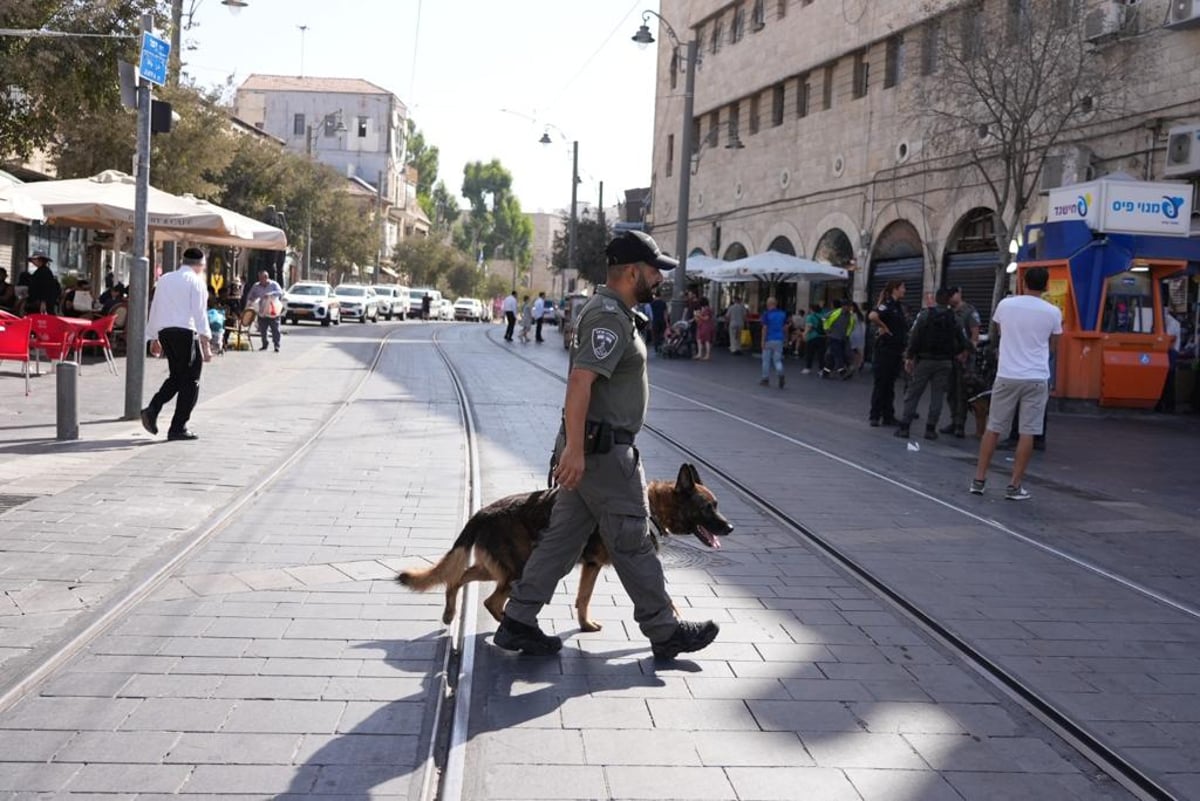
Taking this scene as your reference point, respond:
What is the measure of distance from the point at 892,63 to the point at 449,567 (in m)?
29.7

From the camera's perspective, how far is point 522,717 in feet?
14.3

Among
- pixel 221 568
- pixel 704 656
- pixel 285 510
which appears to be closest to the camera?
pixel 704 656

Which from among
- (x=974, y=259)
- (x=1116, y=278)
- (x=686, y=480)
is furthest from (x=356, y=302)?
(x=686, y=480)

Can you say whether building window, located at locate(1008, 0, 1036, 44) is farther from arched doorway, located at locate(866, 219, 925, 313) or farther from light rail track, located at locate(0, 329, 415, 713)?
light rail track, located at locate(0, 329, 415, 713)

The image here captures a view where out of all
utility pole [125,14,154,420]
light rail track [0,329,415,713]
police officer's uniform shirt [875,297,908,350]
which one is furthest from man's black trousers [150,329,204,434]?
police officer's uniform shirt [875,297,908,350]

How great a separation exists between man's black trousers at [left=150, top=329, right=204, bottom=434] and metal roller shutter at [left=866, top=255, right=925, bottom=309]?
21520mm

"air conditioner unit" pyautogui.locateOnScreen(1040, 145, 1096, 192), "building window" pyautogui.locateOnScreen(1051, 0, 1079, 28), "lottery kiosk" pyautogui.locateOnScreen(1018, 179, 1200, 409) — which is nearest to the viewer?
"lottery kiosk" pyautogui.locateOnScreen(1018, 179, 1200, 409)

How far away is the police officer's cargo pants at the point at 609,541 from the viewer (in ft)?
15.6

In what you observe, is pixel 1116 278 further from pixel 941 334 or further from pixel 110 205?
pixel 110 205

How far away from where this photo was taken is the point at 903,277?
31.5m

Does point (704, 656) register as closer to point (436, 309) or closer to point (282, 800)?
point (282, 800)

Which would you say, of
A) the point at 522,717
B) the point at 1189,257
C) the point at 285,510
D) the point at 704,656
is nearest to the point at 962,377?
the point at 1189,257

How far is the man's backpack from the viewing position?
1380cm

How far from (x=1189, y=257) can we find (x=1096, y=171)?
4.73 metres
